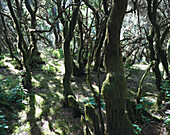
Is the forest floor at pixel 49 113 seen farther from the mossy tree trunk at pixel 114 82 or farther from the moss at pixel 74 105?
the mossy tree trunk at pixel 114 82

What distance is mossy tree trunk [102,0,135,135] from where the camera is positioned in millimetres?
2832

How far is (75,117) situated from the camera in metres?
5.40

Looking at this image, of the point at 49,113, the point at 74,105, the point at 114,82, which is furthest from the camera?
the point at 49,113

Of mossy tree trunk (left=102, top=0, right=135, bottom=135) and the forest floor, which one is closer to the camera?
mossy tree trunk (left=102, top=0, right=135, bottom=135)

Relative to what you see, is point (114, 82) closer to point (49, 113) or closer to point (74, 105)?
point (74, 105)

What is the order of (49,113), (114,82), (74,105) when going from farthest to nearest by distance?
(49,113), (74,105), (114,82)

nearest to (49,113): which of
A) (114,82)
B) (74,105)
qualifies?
(74,105)

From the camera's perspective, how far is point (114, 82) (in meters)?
2.90

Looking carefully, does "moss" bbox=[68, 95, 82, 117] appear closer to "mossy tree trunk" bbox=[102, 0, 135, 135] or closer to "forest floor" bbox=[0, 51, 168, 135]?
"forest floor" bbox=[0, 51, 168, 135]

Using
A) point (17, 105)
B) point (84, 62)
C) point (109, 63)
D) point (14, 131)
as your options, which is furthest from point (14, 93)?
point (84, 62)

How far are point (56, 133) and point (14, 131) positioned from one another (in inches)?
57.6

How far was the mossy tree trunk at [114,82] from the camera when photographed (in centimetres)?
283

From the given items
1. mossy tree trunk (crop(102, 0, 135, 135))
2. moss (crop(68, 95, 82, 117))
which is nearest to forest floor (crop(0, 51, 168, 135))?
moss (crop(68, 95, 82, 117))

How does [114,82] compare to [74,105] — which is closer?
[114,82]
